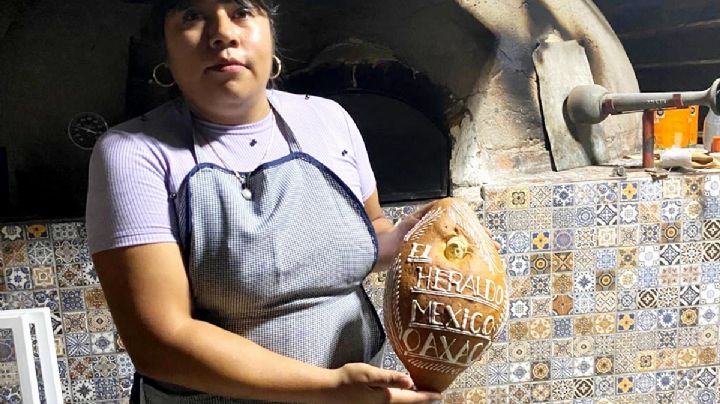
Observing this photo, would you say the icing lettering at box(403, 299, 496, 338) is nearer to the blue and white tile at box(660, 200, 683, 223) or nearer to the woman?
the woman

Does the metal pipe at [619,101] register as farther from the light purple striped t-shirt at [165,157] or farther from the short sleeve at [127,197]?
the short sleeve at [127,197]

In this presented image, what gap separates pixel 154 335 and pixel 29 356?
83 centimetres

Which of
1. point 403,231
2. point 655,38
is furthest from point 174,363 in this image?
point 655,38

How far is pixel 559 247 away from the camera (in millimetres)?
1578

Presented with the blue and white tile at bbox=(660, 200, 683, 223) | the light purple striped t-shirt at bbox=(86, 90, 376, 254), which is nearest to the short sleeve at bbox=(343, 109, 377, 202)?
the light purple striped t-shirt at bbox=(86, 90, 376, 254)

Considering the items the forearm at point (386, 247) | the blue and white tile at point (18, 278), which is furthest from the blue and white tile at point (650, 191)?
the blue and white tile at point (18, 278)

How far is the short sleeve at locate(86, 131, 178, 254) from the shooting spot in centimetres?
66

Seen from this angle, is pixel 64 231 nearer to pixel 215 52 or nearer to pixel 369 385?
pixel 215 52

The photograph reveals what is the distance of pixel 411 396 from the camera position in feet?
2.31

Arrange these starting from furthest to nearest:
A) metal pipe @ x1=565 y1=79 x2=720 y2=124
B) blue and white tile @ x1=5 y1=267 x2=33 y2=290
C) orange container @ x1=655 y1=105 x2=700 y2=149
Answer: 1. orange container @ x1=655 y1=105 x2=700 y2=149
2. metal pipe @ x1=565 y1=79 x2=720 y2=124
3. blue and white tile @ x1=5 y1=267 x2=33 y2=290

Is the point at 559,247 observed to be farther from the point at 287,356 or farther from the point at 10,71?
the point at 10,71

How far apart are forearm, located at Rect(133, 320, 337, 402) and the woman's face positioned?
28cm

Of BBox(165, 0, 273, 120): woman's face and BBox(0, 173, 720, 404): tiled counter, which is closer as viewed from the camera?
BBox(165, 0, 273, 120): woman's face

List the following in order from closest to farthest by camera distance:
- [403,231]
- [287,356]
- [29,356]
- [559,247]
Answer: [287,356]
[403,231]
[29,356]
[559,247]
